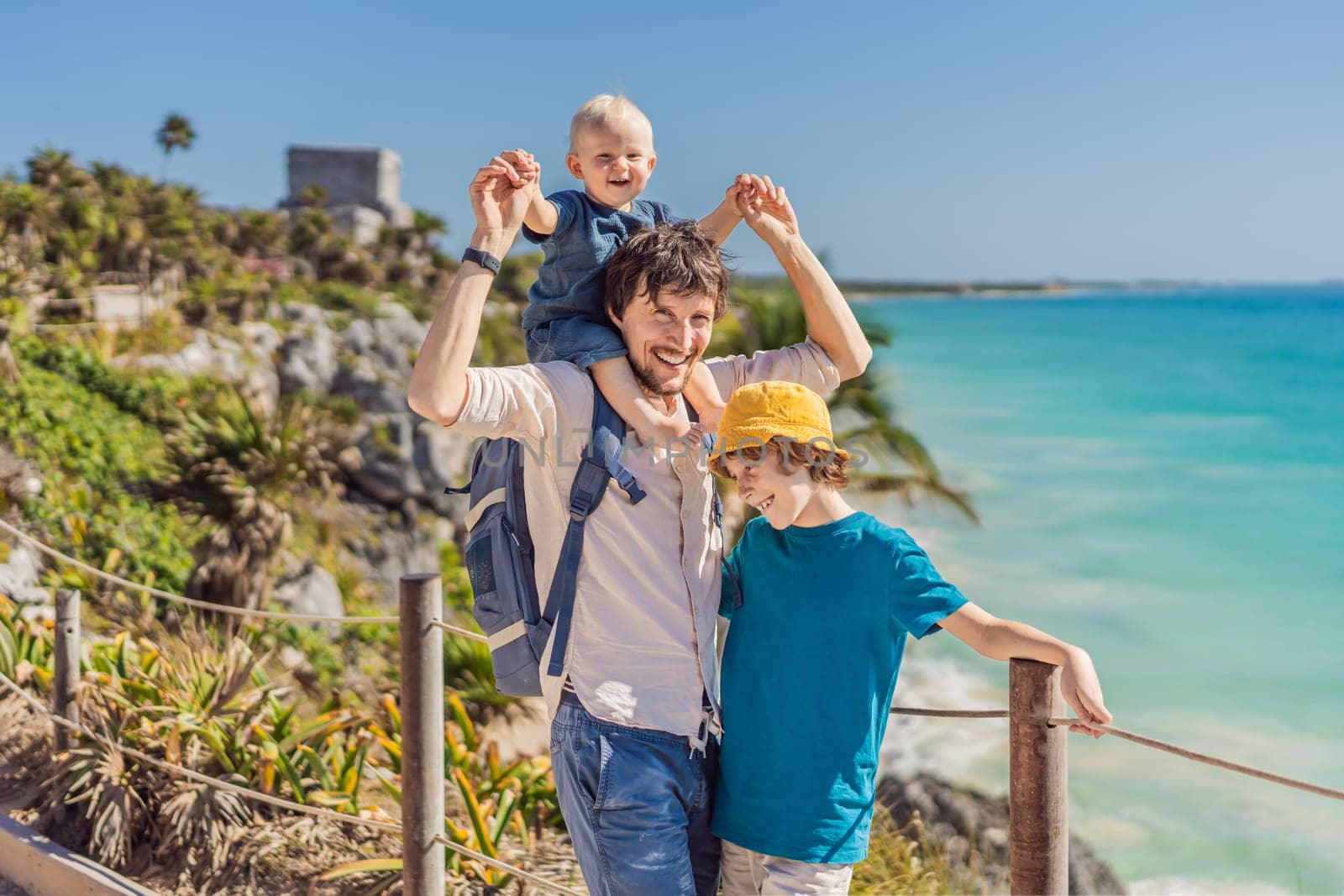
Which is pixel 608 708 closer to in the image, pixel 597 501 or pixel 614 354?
pixel 597 501

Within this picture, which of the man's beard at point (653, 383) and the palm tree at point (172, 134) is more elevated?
the palm tree at point (172, 134)

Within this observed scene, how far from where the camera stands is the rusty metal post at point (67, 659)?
359 cm

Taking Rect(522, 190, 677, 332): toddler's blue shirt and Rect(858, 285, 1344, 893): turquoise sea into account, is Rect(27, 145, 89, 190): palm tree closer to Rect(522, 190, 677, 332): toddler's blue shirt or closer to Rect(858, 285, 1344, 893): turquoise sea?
Rect(858, 285, 1344, 893): turquoise sea

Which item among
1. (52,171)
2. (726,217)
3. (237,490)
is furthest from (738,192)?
(52,171)

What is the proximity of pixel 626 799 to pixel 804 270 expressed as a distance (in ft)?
3.32

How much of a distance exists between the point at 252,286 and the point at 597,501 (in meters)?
18.6

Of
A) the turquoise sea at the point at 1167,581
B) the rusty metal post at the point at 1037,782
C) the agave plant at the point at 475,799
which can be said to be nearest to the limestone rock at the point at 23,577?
the agave plant at the point at 475,799

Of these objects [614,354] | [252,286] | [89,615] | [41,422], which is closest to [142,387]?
[41,422]

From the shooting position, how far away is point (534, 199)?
190 centimetres

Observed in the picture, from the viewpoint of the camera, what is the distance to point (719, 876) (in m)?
1.96

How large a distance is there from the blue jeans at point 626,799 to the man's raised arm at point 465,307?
0.56 metres

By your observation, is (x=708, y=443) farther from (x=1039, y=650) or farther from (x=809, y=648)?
(x=1039, y=650)

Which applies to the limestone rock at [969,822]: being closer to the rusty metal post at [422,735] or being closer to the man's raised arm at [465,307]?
the rusty metal post at [422,735]

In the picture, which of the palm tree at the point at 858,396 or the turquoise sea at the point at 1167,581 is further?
the turquoise sea at the point at 1167,581
